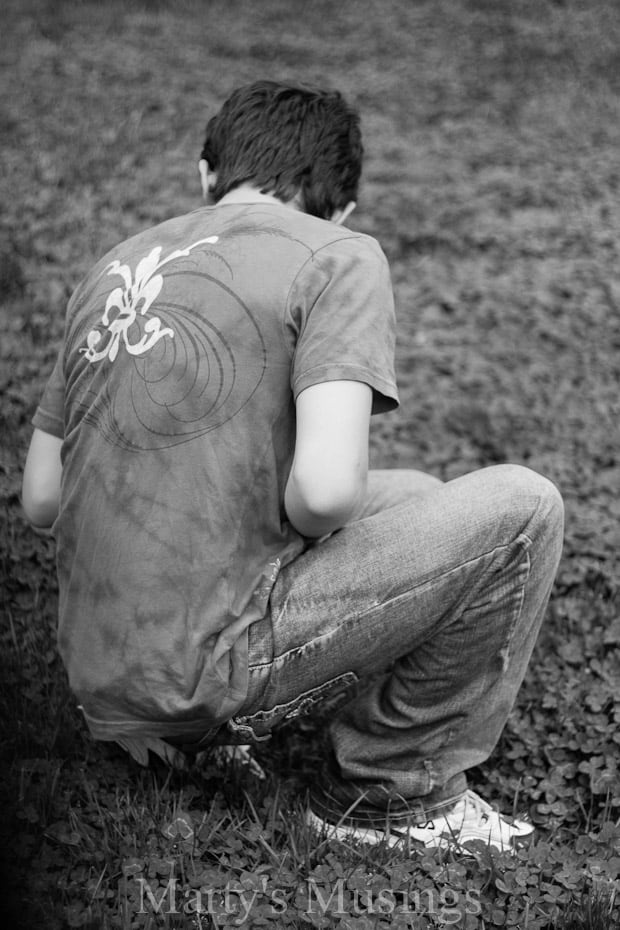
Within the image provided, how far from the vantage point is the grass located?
2.07m

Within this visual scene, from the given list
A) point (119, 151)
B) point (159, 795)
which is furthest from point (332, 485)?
point (119, 151)

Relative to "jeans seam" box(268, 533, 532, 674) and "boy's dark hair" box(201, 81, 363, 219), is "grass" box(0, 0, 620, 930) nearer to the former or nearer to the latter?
"jeans seam" box(268, 533, 532, 674)

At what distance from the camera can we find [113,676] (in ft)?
6.45

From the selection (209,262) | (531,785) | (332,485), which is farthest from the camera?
(531,785)

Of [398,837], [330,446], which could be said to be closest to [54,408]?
[330,446]

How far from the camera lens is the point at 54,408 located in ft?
7.14

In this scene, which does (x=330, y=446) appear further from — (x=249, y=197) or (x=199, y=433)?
(x=249, y=197)

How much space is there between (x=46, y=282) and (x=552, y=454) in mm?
2414

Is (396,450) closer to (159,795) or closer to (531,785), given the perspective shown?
(531,785)

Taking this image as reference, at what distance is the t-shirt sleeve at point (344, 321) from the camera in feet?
5.95

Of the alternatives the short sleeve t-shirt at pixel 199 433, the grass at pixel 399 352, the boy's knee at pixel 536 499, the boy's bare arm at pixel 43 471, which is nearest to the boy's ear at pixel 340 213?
the short sleeve t-shirt at pixel 199 433

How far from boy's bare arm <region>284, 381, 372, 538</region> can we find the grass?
82cm

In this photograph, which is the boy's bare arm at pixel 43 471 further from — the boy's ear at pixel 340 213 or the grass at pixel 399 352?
the boy's ear at pixel 340 213

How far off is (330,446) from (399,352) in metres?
2.90
